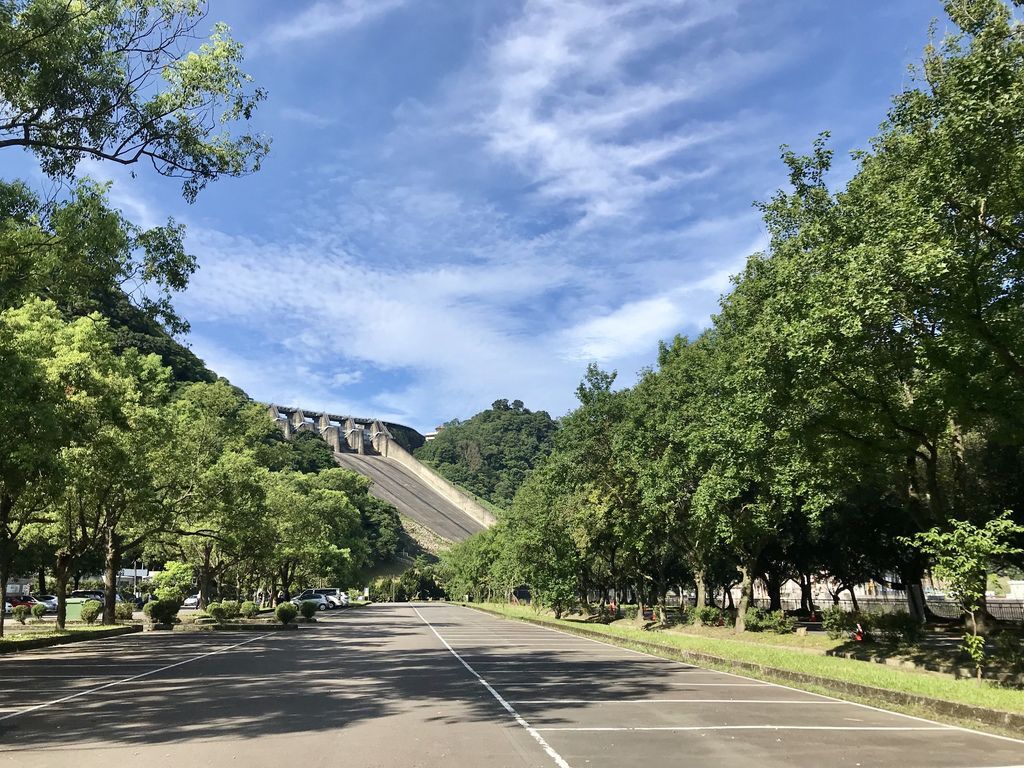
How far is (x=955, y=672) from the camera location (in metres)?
15.5

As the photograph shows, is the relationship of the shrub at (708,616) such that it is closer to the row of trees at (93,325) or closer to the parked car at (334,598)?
the row of trees at (93,325)

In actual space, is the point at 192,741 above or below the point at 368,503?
below

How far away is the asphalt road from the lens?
25.3ft

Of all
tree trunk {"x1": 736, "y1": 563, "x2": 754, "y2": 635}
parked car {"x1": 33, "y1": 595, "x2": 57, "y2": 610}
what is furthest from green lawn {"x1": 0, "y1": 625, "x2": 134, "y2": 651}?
parked car {"x1": 33, "y1": 595, "x2": 57, "y2": 610}

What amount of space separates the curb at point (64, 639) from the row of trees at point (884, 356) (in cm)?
2011

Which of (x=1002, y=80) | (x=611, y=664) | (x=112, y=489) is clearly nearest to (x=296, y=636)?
(x=112, y=489)

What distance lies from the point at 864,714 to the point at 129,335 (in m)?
85.7

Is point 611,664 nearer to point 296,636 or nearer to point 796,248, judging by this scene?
point 796,248

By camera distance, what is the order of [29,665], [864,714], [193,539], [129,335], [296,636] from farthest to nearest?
[129,335]
[193,539]
[296,636]
[29,665]
[864,714]

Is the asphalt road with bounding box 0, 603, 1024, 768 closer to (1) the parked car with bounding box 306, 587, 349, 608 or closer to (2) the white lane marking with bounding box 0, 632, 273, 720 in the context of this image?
(2) the white lane marking with bounding box 0, 632, 273, 720

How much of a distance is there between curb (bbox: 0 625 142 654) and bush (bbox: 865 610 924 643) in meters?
24.5

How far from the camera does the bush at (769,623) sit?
25484mm

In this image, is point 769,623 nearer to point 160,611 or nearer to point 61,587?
point 160,611

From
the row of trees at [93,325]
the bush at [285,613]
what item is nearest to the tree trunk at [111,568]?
the row of trees at [93,325]
